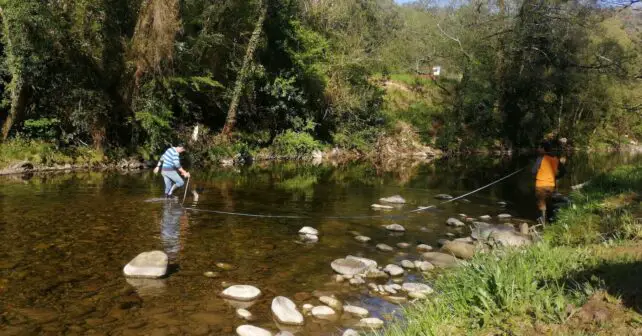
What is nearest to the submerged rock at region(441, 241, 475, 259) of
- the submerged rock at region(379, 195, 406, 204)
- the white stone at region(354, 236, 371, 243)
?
the white stone at region(354, 236, 371, 243)

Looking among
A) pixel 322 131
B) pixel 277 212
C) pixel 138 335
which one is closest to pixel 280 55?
pixel 322 131

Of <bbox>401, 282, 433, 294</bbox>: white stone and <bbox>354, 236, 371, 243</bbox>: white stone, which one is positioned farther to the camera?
<bbox>354, 236, 371, 243</bbox>: white stone

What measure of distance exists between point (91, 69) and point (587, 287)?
25.5 m

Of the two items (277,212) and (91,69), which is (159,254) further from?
(91,69)

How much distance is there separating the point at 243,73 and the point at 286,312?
26346mm

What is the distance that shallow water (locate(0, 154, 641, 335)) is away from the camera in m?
7.11

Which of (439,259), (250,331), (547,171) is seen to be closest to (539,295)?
(250,331)

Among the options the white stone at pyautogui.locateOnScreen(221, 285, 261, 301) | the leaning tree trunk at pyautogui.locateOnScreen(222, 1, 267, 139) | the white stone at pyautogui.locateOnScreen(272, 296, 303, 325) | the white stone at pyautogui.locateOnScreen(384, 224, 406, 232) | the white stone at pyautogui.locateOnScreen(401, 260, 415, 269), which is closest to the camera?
the white stone at pyautogui.locateOnScreen(272, 296, 303, 325)

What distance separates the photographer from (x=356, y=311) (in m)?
7.37

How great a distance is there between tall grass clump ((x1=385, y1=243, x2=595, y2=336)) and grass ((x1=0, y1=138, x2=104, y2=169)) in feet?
73.7

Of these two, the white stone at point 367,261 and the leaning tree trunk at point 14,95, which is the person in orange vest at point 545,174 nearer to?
the white stone at point 367,261

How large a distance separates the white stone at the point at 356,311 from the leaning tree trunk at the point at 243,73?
1016 inches

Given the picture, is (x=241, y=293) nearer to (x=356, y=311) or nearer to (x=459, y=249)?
(x=356, y=311)

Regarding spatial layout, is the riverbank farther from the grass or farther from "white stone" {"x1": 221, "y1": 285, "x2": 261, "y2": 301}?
the grass
